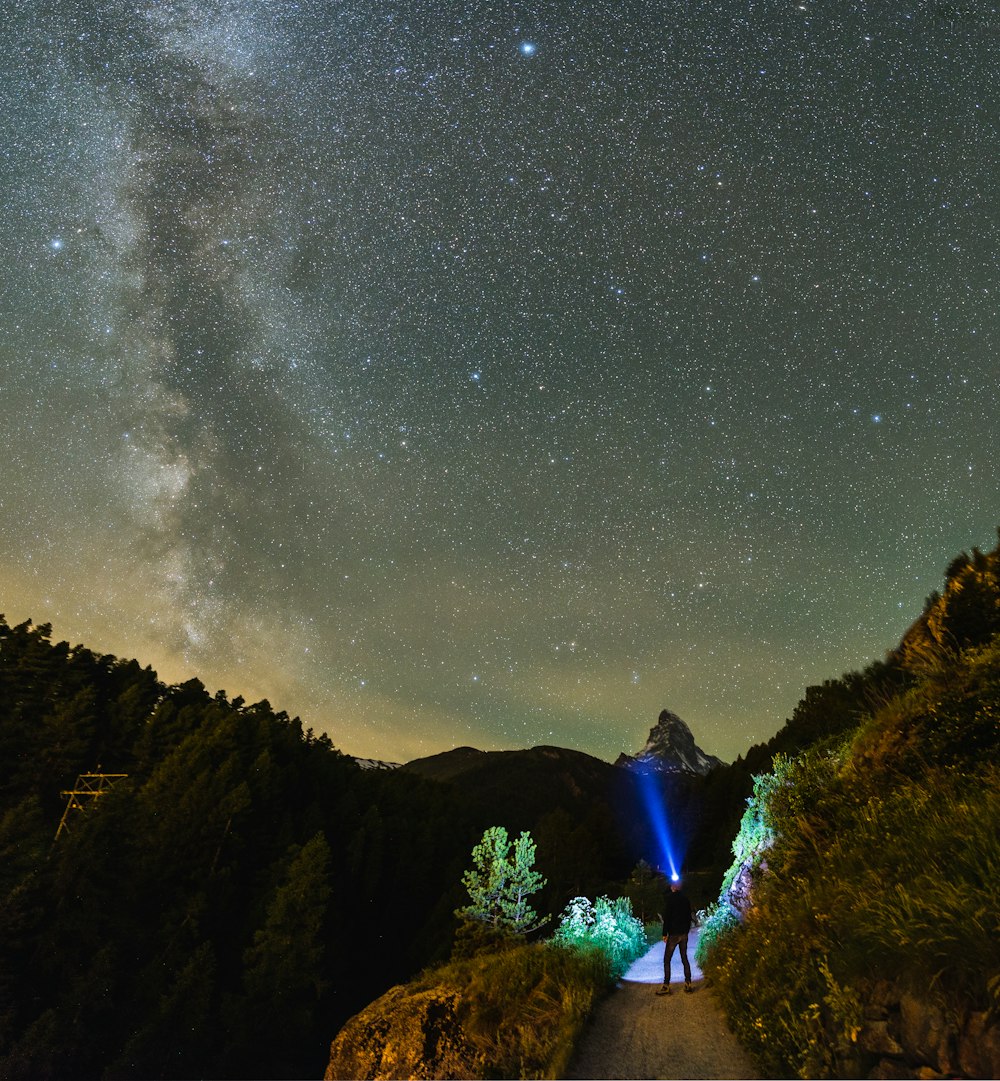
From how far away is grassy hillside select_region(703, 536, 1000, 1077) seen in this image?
15.8 ft

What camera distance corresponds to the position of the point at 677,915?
10992mm

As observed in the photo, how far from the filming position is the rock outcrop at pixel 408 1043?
864cm

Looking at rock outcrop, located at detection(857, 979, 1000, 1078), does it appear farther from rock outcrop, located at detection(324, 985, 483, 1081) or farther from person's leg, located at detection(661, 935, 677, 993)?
person's leg, located at detection(661, 935, 677, 993)

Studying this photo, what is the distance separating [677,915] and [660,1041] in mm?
3591

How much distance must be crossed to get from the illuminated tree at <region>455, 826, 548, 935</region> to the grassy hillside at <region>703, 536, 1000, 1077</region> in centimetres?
727

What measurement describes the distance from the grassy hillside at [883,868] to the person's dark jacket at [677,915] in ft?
2.19

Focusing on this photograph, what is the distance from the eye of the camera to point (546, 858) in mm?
62969

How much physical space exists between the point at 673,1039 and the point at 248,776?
47773 millimetres

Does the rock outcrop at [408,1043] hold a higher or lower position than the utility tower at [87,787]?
lower

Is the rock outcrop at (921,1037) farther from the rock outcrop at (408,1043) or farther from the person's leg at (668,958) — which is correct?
the person's leg at (668,958)

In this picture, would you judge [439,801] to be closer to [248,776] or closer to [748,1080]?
[248,776]

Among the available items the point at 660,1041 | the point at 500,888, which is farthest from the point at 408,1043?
the point at 500,888

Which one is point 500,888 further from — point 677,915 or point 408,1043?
point 408,1043

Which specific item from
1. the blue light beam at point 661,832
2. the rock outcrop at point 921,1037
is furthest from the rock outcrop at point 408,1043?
the blue light beam at point 661,832
